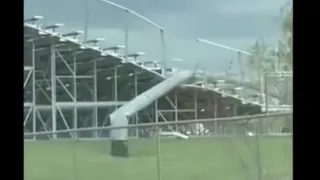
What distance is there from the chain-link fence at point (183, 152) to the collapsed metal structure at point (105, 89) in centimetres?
2

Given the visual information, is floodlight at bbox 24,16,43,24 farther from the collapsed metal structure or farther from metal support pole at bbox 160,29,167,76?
metal support pole at bbox 160,29,167,76

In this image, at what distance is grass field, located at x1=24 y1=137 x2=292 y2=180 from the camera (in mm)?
1047

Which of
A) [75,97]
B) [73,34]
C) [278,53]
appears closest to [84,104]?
[75,97]

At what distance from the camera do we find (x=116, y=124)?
1.06 m

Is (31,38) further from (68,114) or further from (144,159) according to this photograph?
(144,159)

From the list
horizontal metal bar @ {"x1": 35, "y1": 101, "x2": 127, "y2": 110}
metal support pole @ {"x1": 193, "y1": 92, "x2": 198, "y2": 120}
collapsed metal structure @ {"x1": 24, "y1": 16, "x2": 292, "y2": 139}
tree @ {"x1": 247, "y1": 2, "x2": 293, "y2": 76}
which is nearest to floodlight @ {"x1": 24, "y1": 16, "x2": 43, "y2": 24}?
collapsed metal structure @ {"x1": 24, "y1": 16, "x2": 292, "y2": 139}

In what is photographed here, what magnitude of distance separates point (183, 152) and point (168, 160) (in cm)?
4

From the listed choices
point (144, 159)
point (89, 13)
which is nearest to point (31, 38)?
point (89, 13)

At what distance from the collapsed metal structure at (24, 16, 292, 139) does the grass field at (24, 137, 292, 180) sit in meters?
0.06

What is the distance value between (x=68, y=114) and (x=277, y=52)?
536 millimetres

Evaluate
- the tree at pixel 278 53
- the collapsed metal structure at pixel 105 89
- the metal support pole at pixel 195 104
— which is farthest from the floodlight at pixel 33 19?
the tree at pixel 278 53

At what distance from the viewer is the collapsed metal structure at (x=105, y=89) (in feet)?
3.40

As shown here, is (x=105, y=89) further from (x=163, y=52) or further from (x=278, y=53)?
(x=278, y=53)
